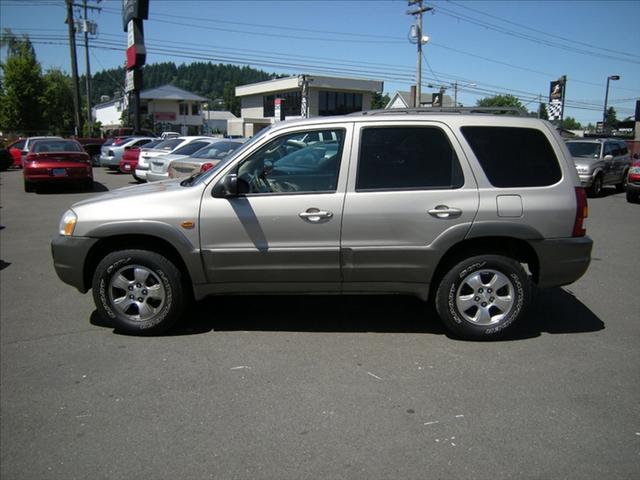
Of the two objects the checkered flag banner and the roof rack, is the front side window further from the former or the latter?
the checkered flag banner

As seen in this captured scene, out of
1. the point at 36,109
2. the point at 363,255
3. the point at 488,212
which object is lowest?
the point at 363,255

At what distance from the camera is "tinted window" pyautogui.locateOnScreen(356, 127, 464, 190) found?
4.52 metres

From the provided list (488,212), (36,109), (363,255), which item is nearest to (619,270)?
(488,212)

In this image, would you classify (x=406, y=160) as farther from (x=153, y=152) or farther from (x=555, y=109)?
(x=555, y=109)

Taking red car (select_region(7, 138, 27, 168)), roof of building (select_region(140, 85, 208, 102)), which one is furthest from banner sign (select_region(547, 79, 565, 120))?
roof of building (select_region(140, 85, 208, 102))

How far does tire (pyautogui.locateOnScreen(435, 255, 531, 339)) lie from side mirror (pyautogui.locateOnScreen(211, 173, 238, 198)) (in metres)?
2.01

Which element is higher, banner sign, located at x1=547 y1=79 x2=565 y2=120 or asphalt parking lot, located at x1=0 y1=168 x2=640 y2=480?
banner sign, located at x1=547 y1=79 x2=565 y2=120

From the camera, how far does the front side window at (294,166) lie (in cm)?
457

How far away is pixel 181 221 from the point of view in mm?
4535

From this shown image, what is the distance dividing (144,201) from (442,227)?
2640 mm

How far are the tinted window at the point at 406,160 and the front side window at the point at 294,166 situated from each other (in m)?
0.26

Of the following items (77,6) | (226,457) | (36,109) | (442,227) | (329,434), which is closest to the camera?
(226,457)

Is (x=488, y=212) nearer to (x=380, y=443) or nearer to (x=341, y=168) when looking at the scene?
(x=341, y=168)

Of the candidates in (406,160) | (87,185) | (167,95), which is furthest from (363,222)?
(167,95)
